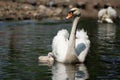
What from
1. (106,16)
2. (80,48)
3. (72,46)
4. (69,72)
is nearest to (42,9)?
(106,16)

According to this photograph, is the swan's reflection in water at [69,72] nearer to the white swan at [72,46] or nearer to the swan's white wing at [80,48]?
the white swan at [72,46]

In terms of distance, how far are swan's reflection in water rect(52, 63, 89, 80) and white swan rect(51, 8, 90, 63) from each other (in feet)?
1.20

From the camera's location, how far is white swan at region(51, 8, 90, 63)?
2234cm

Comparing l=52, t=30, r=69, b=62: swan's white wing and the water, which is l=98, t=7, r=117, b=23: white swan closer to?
the water

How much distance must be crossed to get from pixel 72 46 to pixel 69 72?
181 cm

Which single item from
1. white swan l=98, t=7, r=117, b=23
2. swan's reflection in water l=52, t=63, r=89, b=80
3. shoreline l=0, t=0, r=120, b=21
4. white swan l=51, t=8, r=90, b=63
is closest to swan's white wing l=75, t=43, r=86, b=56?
white swan l=51, t=8, r=90, b=63

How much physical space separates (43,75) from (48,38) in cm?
1313

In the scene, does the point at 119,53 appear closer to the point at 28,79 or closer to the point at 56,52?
the point at 56,52

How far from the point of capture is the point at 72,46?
22.2m

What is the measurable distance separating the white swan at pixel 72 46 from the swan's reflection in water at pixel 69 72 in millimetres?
367

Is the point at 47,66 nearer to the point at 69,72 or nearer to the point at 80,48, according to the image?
the point at 69,72

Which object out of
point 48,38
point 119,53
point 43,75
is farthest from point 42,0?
point 43,75

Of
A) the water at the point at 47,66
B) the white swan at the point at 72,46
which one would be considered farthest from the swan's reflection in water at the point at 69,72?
the white swan at the point at 72,46

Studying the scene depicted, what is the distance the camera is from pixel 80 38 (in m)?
24.3
